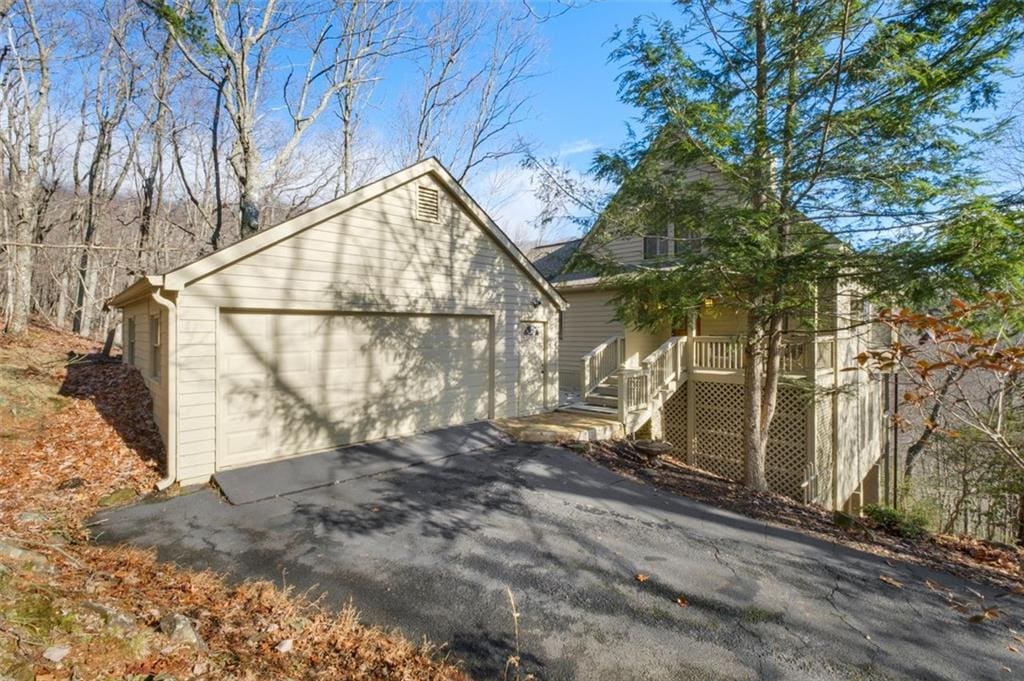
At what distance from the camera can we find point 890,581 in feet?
17.0

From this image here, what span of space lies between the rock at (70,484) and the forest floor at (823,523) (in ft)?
23.2

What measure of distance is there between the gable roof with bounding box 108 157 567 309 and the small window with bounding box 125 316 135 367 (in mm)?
1687

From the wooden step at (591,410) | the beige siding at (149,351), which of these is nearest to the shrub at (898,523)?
the wooden step at (591,410)

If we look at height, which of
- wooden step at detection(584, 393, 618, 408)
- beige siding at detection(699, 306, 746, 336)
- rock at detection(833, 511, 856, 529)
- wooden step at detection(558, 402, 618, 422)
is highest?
beige siding at detection(699, 306, 746, 336)

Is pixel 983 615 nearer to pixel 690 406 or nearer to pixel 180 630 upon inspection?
pixel 180 630

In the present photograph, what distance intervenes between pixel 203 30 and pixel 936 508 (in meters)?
20.6

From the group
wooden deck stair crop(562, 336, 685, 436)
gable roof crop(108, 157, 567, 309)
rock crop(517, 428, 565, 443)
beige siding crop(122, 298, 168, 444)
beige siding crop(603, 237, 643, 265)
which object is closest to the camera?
gable roof crop(108, 157, 567, 309)

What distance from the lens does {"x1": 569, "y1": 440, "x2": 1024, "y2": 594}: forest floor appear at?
6.23 m

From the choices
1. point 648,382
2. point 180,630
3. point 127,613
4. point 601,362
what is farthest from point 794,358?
point 127,613

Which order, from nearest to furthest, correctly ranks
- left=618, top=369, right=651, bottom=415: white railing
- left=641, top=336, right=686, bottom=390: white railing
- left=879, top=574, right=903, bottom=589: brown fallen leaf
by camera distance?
left=879, top=574, right=903, bottom=589: brown fallen leaf → left=618, top=369, right=651, bottom=415: white railing → left=641, top=336, right=686, bottom=390: white railing

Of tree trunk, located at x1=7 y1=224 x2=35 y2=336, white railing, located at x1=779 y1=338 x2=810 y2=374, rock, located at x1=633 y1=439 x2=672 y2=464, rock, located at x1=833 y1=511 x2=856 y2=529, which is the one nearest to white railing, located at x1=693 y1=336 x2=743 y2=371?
white railing, located at x1=779 y1=338 x2=810 y2=374

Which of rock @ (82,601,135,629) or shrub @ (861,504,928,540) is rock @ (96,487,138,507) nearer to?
rock @ (82,601,135,629)

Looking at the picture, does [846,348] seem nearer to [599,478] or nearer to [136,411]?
[599,478]

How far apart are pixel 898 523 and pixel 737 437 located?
3.73 m
